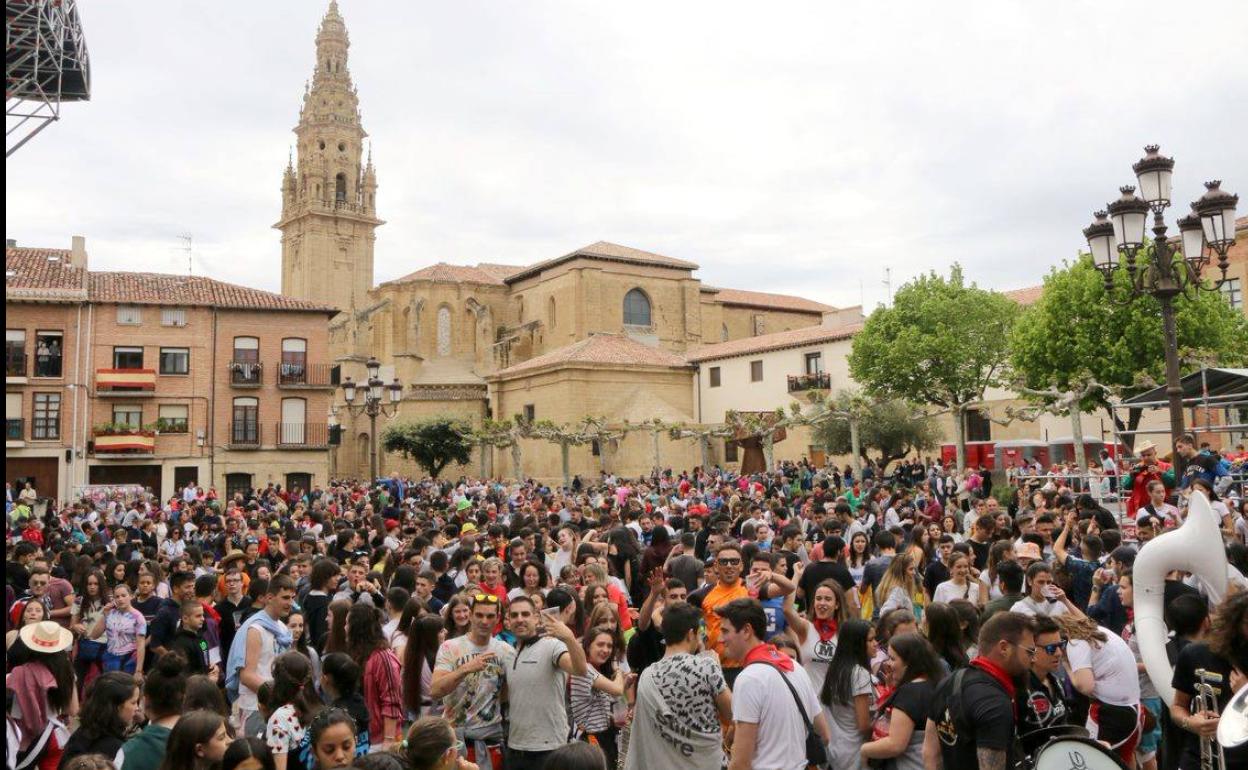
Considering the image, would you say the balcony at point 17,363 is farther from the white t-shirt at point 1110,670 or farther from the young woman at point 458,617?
the white t-shirt at point 1110,670

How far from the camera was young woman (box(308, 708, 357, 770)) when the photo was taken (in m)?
3.87

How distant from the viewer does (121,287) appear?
3716cm

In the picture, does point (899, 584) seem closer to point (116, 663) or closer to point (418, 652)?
point (418, 652)

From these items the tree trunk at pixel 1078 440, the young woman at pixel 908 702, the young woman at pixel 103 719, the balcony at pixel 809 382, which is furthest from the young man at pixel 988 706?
the balcony at pixel 809 382

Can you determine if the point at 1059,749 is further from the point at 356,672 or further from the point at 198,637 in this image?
the point at 198,637

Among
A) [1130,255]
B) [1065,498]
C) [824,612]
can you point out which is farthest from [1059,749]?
[1065,498]

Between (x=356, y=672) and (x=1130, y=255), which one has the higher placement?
(x=1130, y=255)

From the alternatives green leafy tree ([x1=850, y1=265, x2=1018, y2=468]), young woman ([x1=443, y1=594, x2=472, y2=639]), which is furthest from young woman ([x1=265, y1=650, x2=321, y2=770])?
green leafy tree ([x1=850, y1=265, x2=1018, y2=468])

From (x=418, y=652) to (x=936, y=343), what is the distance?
33220 millimetres

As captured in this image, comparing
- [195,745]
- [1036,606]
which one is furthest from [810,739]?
[195,745]

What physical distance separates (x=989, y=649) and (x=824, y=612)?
205cm

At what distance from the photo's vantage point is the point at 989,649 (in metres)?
4.09

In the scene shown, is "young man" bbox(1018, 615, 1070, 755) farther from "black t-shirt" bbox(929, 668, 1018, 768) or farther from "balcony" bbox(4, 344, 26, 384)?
"balcony" bbox(4, 344, 26, 384)

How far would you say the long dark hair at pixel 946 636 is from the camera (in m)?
4.96
